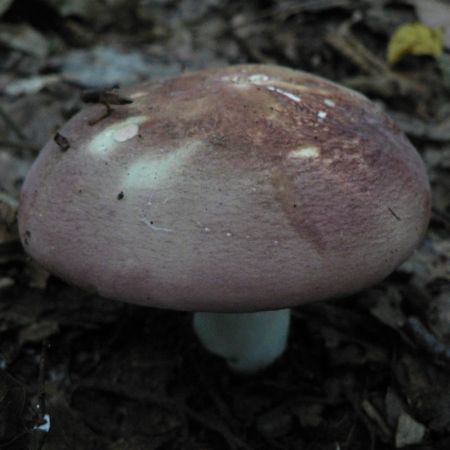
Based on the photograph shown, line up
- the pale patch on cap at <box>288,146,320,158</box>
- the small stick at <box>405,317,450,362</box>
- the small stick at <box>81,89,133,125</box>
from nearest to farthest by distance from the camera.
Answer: the pale patch on cap at <box>288,146,320,158</box>, the small stick at <box>81,89,133,125</box>, the small stick at <box>405,317,450,362</box>

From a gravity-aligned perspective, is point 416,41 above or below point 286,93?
below

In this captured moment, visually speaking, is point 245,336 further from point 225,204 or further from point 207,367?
point 225,204

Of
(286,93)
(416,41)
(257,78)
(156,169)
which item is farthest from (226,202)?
(416,41)

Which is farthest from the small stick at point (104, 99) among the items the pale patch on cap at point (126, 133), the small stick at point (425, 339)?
the small stick at point (425, 339)

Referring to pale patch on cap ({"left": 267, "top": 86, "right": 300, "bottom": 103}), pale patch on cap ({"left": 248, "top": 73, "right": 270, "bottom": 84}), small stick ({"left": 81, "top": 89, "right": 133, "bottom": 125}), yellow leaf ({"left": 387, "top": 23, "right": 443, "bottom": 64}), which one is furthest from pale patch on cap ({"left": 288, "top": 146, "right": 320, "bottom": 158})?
yellow leaf ({"left": 387, "top": 23, "right": 443, "bottom": 64})

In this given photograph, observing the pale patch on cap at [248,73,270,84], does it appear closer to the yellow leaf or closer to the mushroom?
the mushroom

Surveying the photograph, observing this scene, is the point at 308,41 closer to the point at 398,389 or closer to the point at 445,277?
the point at 445,277
